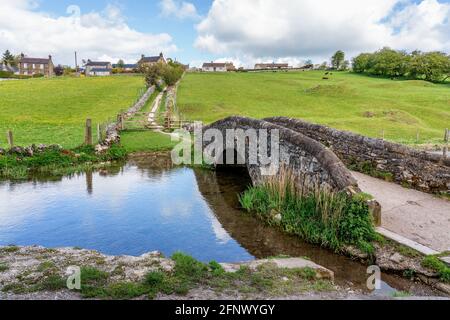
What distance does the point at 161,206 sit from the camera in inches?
565

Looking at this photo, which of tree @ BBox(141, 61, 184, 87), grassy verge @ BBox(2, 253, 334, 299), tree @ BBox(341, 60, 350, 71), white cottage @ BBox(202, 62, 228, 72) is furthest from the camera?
white cottage @ BBox(202, 62, 228, 72)

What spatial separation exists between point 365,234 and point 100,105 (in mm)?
43596

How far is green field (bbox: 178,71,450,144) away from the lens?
116 ft

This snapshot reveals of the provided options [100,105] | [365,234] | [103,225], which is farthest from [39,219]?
[100,105]

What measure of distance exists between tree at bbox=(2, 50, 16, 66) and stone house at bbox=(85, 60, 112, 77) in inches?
980

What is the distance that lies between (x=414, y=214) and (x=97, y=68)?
139 metres

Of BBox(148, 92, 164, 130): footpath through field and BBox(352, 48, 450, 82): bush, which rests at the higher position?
BBox(352, 48, 450, 82): bush

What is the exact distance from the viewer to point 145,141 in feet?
90.5

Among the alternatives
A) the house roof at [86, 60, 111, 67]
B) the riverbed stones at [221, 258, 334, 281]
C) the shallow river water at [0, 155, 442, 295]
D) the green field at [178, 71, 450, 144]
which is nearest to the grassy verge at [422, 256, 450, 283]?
the shallow river water at [0, 155, 442, 295]

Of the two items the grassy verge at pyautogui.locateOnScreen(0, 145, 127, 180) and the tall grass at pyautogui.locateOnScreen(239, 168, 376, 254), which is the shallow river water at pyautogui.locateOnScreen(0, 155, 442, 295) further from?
the grassy verge at pyautogui.locateOnScreen(0, 145, 127, 180)

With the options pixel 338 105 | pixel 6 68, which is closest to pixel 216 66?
pixel 6 68

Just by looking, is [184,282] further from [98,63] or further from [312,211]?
[98,63]

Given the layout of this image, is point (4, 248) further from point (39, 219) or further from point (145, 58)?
point (145, 58)

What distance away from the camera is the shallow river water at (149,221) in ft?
33.9
